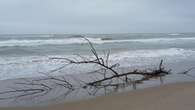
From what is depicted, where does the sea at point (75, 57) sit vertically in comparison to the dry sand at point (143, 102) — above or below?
above

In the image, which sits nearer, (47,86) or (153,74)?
(47,86)

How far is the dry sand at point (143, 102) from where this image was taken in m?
4.33

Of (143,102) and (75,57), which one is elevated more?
(75,57)

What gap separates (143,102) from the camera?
15.3 ft

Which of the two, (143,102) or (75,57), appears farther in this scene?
(75,57)

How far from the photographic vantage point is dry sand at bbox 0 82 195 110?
14.2 feet

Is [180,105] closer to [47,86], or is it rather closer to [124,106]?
[124,106]

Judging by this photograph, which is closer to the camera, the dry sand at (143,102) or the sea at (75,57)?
the dry sand at (143,102)

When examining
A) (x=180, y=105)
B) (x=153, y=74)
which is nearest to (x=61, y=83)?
(x=153, y=74)

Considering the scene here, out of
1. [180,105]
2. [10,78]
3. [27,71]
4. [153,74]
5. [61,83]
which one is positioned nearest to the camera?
[180,105]

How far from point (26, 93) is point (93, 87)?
166 centimetres

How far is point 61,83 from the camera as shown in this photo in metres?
7.09

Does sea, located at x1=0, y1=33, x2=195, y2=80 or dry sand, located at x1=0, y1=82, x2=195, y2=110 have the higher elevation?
sea, located at x1=0, y1=33, x2=195, y2=80

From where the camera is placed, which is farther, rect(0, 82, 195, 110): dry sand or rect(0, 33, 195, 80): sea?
rect(0, 33, 195, 80): sea
